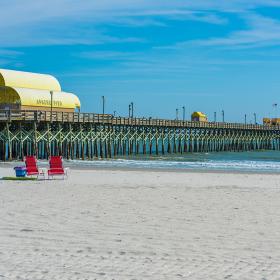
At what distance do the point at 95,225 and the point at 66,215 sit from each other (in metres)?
1.17

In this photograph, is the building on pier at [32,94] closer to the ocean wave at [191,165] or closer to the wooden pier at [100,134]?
the wooden pier at [100,134]

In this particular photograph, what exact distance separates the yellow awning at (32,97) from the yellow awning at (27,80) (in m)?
0.69

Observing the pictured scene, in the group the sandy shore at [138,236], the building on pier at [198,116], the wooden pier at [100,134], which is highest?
the building on pier at [198,116]

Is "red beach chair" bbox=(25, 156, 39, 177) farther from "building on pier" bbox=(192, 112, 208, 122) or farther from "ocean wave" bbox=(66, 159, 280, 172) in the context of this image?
"building on pier" bbox=(192, 112, 208, 122)

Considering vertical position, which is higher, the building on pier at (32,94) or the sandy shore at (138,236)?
the building on pier at (32,94)

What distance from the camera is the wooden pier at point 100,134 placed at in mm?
39062

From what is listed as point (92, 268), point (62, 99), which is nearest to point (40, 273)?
point (92, 268)

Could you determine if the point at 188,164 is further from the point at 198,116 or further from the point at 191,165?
the point at 198,116

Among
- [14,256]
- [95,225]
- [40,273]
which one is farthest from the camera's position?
[95,225]

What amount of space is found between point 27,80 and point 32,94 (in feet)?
6.33

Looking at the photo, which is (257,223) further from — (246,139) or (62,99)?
(246,139)

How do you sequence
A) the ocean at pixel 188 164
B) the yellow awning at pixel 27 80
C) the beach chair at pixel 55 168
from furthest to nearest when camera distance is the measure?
1. the yellow awning at pixel 27 80
2. the ocean at pixel 188 164
3. the beach chair at pixel 55 168

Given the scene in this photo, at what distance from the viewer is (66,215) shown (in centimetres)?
1033

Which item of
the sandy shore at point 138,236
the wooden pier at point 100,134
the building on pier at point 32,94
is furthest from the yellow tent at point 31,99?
the sandy shore at point 138,236
